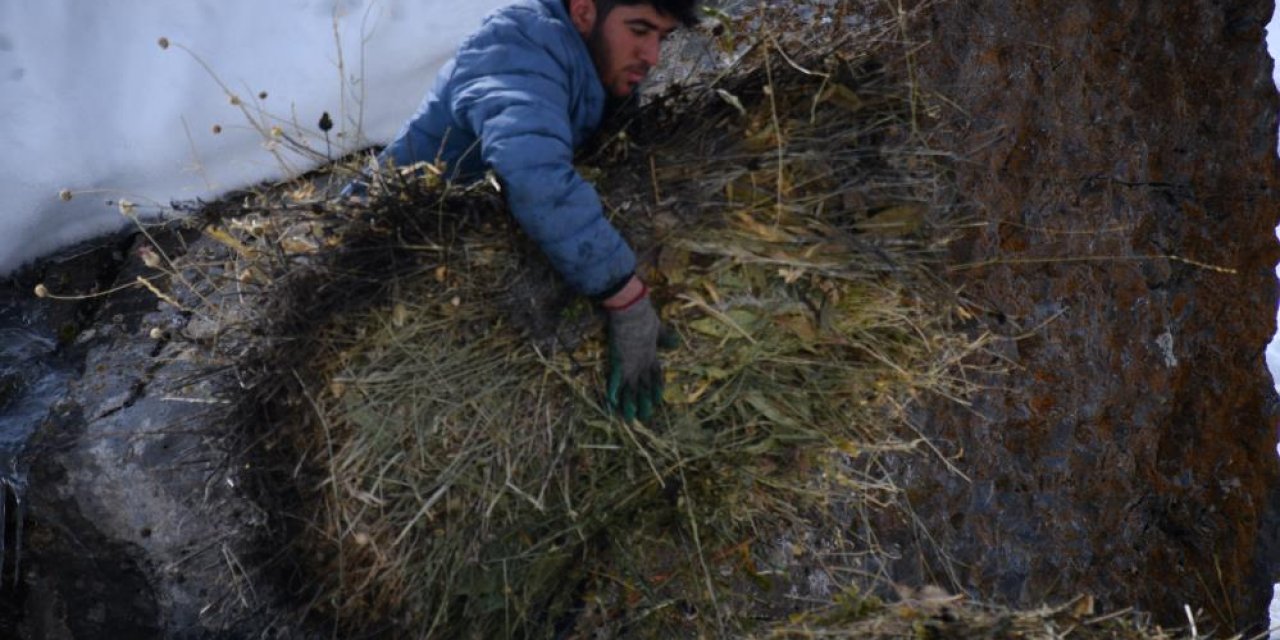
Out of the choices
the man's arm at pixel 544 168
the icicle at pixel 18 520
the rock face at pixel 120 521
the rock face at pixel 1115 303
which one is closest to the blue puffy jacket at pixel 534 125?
the man's arm at pixel 544 168

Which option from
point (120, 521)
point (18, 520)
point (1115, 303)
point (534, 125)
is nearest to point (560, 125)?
point (534, 125)

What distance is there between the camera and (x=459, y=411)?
1885 mm

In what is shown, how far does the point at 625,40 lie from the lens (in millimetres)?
1904

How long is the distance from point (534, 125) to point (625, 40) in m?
0.29

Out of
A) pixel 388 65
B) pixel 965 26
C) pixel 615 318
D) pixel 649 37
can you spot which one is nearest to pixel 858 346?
pixel 615 318

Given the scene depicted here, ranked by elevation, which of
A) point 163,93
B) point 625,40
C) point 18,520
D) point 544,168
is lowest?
point 18,520

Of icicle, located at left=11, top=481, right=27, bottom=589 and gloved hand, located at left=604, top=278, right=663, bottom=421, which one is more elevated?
gloved hand, located at left=604, top=278, right=663, bottom=421

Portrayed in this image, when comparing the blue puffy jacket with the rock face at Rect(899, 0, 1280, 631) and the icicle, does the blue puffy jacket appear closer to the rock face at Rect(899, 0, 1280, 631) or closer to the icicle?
the rock face at Rect(899, 0, 1280, 631)

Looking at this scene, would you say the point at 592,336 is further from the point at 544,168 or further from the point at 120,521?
the point at 120,521

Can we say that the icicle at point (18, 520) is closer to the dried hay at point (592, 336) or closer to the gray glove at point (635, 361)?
the dried hay at point (592, 336)

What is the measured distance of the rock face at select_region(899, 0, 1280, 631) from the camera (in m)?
2.71

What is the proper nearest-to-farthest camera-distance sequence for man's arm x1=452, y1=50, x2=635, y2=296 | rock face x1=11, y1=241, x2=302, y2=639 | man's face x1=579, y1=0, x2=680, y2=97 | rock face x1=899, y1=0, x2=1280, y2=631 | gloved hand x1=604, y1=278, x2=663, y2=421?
man's arm x1=452, y1=50, x2=635, y2=296 → gloved hand x1=604, y1=278, x2=663, y2=421 → man's face x1=579, y1=0, x2=680, y2=97 → rock face x1=11, y1=241, x2=302, y2=639 → rock face x1=899, y1=0, x2=1280, y2=631

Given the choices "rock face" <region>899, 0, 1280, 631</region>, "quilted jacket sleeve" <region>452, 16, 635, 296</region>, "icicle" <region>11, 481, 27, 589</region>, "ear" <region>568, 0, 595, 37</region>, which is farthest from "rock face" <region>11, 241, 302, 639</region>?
"rock face" <region>899, 0, 1280, 631</region>

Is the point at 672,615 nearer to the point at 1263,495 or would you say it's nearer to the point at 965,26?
the point at 965,26
